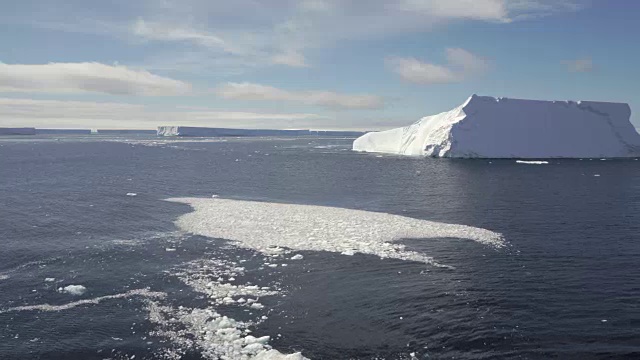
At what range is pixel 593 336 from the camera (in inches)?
388

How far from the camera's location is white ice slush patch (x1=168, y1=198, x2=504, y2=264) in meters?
16.9

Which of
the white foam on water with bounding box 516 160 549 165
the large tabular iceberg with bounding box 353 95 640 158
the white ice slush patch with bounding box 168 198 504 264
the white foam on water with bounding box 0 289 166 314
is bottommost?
the white foam on water with bounding box 0 289 166 314

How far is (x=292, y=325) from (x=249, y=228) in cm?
970

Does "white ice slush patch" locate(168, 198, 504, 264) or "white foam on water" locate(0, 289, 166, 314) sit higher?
"white ice slush patch" locate(168, 198, 504, 264)

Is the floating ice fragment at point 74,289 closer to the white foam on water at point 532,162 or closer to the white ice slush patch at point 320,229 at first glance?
the white ice slush patch at point 320,229

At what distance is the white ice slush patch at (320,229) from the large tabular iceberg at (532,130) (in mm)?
39802

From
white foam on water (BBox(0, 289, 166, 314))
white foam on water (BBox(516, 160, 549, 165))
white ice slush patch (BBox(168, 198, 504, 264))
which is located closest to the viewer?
white foam on water (BBox(0, 289, 166, 314))

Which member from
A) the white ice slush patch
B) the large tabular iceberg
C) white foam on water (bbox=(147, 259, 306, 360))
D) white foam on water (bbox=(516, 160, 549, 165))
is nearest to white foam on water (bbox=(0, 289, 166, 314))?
white foam on water (bbox=(147, 259, 306, 360))

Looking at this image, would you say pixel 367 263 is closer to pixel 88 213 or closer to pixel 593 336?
pixel 593 336

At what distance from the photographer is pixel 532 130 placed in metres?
60.7

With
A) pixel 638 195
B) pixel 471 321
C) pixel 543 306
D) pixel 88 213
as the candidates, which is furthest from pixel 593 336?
pixel 638 195

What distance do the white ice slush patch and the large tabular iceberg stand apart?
39.8 meters

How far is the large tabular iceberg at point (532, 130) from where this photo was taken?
5934cm

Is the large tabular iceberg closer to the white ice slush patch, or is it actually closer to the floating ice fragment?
the white ice slush patch
